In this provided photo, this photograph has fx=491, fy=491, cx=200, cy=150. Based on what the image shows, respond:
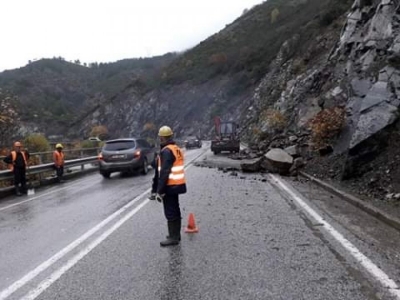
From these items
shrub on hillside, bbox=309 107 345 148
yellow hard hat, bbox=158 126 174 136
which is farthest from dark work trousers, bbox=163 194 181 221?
shrub on hillside, bbox=309 107 345 148

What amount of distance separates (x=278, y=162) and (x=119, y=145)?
670 centimetres

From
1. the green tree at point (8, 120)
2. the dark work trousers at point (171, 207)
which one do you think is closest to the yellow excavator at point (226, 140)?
the green tree at point (8, 120)

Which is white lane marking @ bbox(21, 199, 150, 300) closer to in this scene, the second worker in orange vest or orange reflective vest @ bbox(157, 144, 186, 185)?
the second worker in orange vest

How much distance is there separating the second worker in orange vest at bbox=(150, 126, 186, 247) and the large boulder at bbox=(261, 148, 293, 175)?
11143 millimetres

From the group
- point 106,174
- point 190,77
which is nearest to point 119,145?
point 106,174

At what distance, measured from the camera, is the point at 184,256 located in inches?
254

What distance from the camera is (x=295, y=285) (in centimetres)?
512

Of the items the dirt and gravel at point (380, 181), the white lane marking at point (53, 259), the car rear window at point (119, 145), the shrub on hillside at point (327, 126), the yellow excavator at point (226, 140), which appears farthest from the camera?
the yellow excavator at point (226, 140)

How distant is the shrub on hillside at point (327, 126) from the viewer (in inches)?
663

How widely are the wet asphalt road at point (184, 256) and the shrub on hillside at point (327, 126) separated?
663 cm

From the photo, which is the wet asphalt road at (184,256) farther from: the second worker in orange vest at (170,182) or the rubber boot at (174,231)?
the second worker in orange vest at (170,182)

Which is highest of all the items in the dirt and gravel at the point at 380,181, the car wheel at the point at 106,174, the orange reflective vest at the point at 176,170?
the orange reflective vest at the point at 176,170

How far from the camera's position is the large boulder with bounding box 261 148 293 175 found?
1805 centimetres

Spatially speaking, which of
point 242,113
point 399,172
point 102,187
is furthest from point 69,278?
point 242,113
